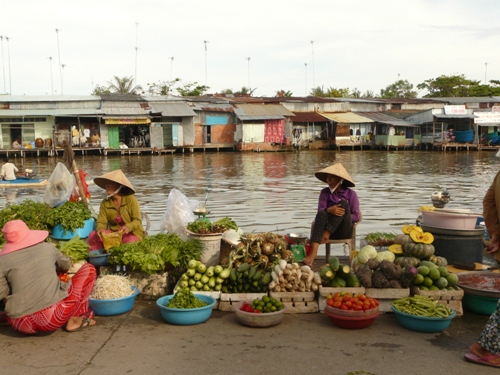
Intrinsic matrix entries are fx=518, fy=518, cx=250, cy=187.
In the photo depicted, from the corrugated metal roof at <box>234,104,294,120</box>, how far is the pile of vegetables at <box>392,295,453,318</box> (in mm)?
34213

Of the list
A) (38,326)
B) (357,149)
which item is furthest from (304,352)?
(357,149)

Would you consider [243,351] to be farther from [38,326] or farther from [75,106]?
[75,106]

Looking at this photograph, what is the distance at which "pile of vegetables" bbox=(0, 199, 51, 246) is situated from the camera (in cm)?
621

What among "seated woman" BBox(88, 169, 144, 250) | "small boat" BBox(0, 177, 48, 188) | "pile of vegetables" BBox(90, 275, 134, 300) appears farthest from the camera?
"small boat" BBox(0, 177, 48, 188)

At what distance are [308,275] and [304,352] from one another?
1.07m

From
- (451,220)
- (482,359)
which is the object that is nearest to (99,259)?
(482,359)

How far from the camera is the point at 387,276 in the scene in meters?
4.70

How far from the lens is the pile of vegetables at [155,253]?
5.00 metres

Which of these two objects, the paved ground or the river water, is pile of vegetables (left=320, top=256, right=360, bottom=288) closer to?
the paved ground

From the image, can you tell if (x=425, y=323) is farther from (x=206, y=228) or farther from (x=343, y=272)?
(x=206, y=228)

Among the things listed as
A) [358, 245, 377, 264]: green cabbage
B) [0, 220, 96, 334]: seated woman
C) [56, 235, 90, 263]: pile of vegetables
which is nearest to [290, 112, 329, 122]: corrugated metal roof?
[358, 245, 377, 264]: green cabbage

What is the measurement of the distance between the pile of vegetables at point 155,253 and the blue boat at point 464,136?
3832cm

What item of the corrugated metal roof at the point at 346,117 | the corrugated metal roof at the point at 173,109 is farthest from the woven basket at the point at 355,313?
the corrugated metal roof at the point at 346,117

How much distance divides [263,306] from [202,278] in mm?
Result: 818
